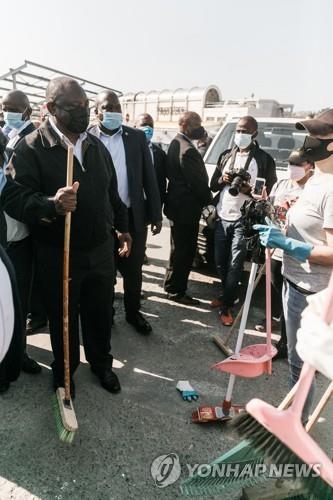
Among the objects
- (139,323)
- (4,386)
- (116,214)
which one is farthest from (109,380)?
(116,214)

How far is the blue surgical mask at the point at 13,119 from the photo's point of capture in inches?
141

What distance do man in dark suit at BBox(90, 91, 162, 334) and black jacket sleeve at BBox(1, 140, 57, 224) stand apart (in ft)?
3.56

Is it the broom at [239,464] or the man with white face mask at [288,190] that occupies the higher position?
the man with white face mask at [288,190]

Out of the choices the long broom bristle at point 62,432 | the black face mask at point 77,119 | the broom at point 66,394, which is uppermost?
the black face mask at point 77,119

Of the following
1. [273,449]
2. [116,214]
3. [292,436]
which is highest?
[116,214]

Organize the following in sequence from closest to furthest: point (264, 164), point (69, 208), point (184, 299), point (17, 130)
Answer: point (69, 208) < point (17, 130) < point (264, 164) < point (184, 299)

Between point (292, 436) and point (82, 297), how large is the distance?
1.78 metres

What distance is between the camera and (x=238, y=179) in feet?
11.1

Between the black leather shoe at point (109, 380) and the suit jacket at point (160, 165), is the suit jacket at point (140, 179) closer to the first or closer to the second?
the suit jacket at point (160, 165)

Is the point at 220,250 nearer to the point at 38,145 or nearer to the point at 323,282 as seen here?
the point at 323,282

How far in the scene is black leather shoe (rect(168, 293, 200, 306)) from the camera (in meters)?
4.21

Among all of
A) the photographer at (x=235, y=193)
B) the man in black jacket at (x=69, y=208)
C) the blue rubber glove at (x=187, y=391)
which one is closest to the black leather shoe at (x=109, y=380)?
the man in black jacket at (x=69, y=208)

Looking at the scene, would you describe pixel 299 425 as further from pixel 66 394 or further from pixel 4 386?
pixel 4 386

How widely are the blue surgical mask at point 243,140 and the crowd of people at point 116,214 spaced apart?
0.01 m
